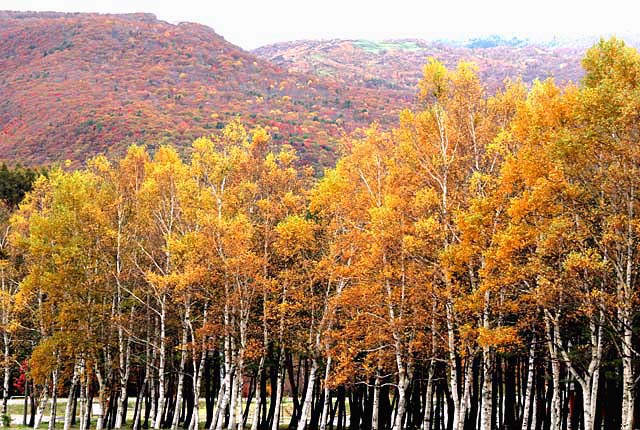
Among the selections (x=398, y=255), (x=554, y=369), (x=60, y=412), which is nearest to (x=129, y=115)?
(x=60, y=412)

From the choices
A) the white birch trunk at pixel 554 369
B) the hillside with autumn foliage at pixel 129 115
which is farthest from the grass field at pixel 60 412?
the hillside with autumn foliage at pixel 129 115

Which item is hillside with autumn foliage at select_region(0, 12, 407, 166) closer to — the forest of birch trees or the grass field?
the grass field

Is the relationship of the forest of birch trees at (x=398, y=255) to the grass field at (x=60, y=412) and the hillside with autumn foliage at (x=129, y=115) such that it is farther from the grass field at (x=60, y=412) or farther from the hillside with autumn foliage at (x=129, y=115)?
the hillside with autumn foliage at (x=129, y=115)

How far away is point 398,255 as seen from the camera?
29922mm

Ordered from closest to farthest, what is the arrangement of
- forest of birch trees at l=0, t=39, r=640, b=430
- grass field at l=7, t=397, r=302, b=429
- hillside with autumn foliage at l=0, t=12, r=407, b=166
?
1. forest of birch trees at l=0, t=39, r=640, b=430
2. grass field at l=7, t=397, r=302, b=429
3. hillside with autumn foliage at l=0, t=12, r=407, b=166

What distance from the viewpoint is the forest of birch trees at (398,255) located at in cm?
2308

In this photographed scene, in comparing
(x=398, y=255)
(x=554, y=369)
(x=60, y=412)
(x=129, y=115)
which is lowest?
(x=60, y=412)

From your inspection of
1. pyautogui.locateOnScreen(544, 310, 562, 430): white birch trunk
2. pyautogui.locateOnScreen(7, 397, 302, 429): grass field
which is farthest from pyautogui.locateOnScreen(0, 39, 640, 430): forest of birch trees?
pyautogui.locateOnScreen(7, 397, 302, 429): grass field

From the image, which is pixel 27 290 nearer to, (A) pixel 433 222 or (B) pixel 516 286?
(A) pixel 433 222

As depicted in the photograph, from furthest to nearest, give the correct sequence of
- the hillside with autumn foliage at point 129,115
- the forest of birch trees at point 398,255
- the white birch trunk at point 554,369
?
1. the hillside with autumn foliage at point 129,115
2. the white birch trunk at point 554,369
3. the forest of birch trees at point 398,255

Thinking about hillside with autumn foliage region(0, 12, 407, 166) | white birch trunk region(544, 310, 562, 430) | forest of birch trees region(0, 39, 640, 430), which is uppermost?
hillside with autumn foliage region(0, 12, 407, 166)

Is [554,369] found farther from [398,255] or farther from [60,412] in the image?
[60,412]

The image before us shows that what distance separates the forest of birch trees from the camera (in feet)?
75.7

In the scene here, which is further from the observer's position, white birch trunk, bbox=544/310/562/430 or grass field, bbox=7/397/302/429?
grass field, bbox=7/397/302/429
